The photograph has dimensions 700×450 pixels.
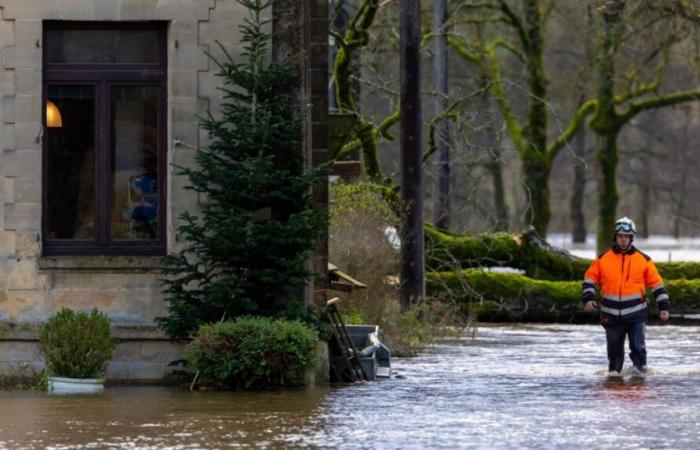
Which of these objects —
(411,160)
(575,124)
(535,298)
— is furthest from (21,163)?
(575,124)

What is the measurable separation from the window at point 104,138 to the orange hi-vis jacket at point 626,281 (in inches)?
186

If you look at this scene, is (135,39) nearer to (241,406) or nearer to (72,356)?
(72,356)

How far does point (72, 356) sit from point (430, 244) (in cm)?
1385

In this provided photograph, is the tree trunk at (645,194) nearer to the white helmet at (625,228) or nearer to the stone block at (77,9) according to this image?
the white helmet at (625,228)

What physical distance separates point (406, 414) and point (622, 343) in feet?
16.4

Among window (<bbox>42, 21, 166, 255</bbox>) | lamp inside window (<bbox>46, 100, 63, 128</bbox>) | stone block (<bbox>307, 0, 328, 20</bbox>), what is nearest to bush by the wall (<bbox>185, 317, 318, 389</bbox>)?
window (<bbox>42, 21, 166, 255</bbox>)

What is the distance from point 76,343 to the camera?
1623 cm

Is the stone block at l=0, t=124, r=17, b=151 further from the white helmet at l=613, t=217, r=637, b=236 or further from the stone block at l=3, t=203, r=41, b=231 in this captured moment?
the white helmet at l=613, t=217, r=637, b=236

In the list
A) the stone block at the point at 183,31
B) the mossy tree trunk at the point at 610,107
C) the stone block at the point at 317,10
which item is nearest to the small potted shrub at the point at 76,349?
the stone block at the point at 183,31

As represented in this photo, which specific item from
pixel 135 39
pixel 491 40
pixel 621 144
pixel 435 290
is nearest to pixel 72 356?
pixel 135 39

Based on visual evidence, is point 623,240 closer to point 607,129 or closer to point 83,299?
point 83,299

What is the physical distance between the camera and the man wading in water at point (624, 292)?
1850 cm

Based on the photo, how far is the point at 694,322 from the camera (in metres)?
29.8

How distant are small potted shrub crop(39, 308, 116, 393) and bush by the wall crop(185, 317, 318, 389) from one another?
851 mm
